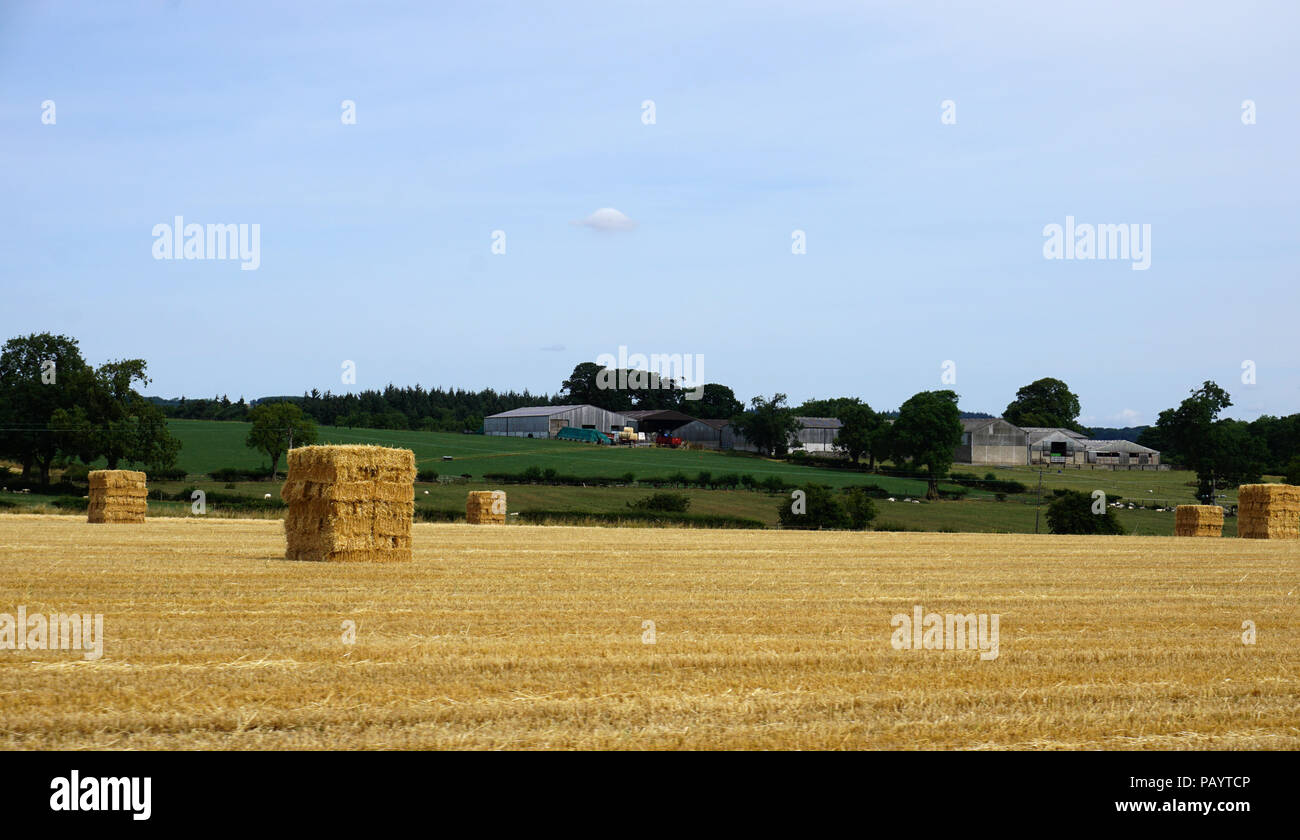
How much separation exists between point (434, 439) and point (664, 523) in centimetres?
6506

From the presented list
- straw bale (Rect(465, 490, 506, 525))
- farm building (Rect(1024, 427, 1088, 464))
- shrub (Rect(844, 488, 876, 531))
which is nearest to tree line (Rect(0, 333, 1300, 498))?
farm building (Rect(1024, 427, 1088, 464))

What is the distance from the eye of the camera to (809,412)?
511 feet

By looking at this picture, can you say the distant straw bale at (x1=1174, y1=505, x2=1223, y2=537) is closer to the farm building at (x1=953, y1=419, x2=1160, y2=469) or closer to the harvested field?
the harvested field

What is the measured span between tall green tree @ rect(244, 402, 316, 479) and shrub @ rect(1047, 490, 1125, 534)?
1918 inches

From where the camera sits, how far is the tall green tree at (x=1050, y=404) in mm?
166375

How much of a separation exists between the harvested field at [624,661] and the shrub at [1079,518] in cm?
3465

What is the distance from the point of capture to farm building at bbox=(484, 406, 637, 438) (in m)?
140


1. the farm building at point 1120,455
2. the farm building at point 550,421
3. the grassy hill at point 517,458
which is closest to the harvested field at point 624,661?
the grassy hill at point 517,458

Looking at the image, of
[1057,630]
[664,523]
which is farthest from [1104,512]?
[1057,630]

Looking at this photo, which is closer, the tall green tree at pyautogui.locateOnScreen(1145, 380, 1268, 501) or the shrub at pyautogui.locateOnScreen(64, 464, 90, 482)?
the shrub at pyautogui.locateOnScreen(64, 464, 90, 482)

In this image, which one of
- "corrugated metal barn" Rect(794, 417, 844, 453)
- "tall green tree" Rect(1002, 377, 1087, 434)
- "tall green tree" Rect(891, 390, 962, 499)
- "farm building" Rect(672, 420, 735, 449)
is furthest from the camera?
"tall green tree" Rect(1002, 377, 1087, 434)

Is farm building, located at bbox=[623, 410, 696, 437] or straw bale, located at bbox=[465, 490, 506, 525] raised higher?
farm building, located at bbox=[623, 410, 696, 437]

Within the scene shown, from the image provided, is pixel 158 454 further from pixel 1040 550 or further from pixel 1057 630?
pixel 1057 630
